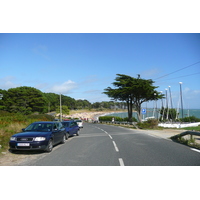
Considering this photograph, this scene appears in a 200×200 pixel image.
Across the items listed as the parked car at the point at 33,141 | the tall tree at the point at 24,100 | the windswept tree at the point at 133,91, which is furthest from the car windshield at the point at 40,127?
the tall tree at the point at 24,100

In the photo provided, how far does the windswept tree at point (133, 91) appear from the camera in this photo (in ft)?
128

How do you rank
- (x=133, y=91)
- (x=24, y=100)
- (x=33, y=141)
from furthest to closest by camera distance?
1. (x=24, y=100)
2. (x=133, y=91)
3. (x=33, y=141)

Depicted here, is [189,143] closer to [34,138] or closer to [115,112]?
[34,138]

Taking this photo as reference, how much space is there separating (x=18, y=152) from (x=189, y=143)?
9.36 metres

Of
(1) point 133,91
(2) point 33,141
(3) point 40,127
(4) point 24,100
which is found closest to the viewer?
(2) point 33,141

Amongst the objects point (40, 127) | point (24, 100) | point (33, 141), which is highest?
point (24, 100)

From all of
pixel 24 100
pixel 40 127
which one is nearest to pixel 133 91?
pixel 40 127

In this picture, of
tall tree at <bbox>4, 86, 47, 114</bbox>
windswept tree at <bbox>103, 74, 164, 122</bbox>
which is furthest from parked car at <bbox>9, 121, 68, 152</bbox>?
tall tree at <bbox>4, 86, 47, 114</bbox>

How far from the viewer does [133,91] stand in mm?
40188

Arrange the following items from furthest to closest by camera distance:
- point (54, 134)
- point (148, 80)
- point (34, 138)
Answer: point (148, 80) → point (54, 134) → point (34, 138)

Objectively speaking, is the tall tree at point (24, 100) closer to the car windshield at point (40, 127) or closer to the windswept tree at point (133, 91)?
the windswept tree at point (133, 91)

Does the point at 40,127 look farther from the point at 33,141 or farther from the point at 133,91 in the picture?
the point at 133,91
